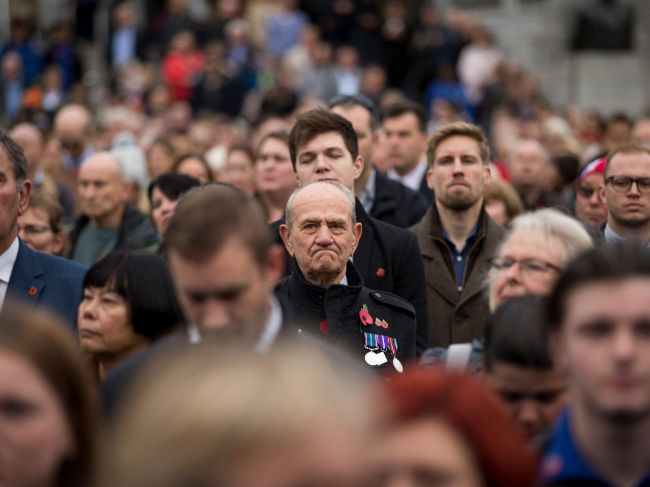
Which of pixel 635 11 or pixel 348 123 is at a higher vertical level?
pixel 348 123

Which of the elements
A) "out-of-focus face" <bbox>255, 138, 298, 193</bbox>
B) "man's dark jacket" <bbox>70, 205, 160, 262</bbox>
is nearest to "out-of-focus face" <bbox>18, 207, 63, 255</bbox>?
"man's dark jacket" <bbox>70, 205, 160, 262</bbox>

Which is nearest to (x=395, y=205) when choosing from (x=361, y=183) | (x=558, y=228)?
(x=361, y=183)

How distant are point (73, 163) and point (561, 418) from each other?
1171 centimetres

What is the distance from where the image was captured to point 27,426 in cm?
390

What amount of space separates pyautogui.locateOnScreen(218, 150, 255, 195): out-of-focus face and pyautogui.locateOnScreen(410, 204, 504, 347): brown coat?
3.42 metres

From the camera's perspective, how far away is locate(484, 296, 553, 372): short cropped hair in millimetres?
4645

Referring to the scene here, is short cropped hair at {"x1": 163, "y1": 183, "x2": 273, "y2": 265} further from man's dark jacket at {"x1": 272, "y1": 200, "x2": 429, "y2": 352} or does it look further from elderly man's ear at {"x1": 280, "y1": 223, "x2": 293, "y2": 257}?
man's dark jacket at {"x1": 272, "y1": 200, "x2": 429, "y2": 352}

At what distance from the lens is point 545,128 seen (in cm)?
1980

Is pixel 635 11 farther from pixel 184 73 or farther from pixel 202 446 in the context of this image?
pixel 202 446

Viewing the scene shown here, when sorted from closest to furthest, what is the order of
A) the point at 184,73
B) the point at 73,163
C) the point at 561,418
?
the point at 561,418 < the point at 73,163 < the point at 184,73

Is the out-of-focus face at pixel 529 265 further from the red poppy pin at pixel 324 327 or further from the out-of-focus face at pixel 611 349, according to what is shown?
the red poppy pin at pixel 324 327

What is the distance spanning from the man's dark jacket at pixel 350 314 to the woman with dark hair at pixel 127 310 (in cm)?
116

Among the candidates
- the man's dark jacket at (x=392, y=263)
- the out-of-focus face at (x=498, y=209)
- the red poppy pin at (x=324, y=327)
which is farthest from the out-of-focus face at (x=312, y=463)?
the out-of-focus face at (x=498, y=209)

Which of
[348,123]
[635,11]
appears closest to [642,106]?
[635,11]
